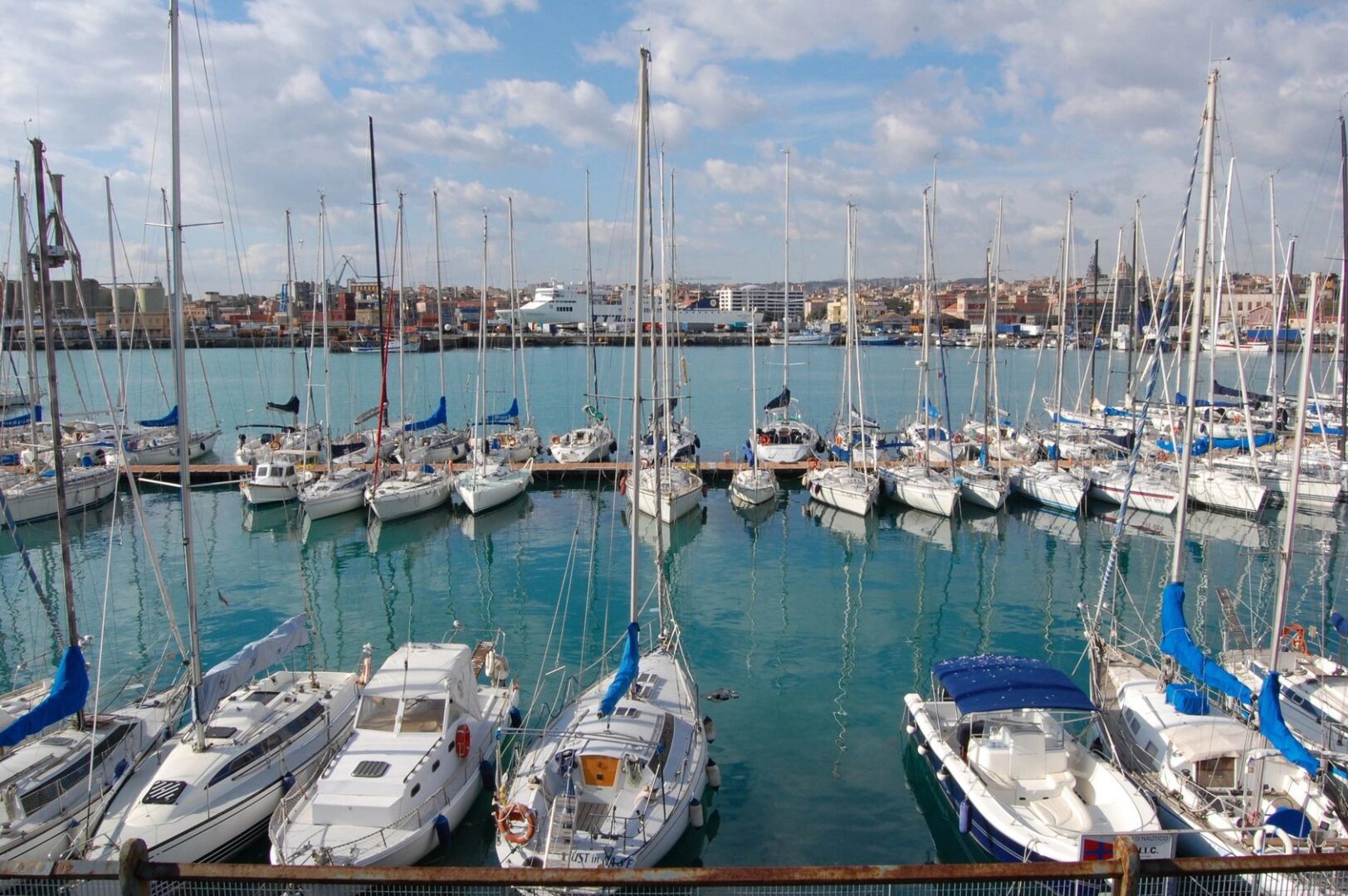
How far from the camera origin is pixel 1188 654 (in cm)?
1333

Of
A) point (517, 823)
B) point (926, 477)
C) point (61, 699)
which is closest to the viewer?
point (517, 823)

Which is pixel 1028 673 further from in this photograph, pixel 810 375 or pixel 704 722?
pixel 810 375

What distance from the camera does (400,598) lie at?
2361 centimetres

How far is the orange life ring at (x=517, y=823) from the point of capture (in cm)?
1041

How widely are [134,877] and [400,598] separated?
66.3 ft

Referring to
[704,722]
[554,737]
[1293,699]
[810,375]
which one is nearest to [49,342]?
[554,737]

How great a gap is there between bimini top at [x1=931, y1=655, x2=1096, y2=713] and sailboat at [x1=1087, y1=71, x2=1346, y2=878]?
3.42 feet

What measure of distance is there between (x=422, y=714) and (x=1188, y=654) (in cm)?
1114

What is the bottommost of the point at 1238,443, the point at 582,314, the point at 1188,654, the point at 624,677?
the point at 624,677

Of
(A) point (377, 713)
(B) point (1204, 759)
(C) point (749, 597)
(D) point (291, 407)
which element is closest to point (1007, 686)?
(B) point (1204, 759)

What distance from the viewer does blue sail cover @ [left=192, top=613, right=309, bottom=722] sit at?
12.4 meters

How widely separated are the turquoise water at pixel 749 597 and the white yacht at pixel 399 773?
83cm

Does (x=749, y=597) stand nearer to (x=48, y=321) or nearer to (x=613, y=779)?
(x=613, y=779)

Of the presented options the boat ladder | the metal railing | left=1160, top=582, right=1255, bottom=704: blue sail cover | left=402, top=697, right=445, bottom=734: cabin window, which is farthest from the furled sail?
the metal railing
